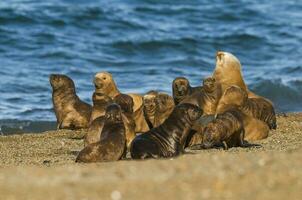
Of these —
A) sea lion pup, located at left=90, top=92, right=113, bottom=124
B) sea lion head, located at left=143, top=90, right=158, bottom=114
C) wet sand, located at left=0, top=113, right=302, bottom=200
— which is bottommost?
sea lion pup, located at left=90, top=92, right=113, bottom=124

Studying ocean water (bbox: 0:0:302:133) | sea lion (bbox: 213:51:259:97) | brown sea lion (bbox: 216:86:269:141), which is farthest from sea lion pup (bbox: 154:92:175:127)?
ocean water (bbox: 0:0:302:133)

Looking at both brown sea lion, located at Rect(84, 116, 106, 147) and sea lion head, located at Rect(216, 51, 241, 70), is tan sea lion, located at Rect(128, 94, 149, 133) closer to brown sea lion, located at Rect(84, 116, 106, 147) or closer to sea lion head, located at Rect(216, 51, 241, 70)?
brown sea lion, located at Rect(84, 116, 106, 147)

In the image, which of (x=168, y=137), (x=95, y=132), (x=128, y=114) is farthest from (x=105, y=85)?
(x=168, y=137)

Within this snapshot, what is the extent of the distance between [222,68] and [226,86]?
491 mm

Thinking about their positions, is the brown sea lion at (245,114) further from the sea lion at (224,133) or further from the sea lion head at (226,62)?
the sea lion head at (226,62)

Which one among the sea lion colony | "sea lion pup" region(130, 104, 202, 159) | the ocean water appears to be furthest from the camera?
the ocean water

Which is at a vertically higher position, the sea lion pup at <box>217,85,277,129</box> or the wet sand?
the wet sand

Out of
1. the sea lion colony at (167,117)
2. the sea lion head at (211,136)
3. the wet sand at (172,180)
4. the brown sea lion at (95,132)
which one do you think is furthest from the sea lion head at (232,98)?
the wet sand at (172,180)

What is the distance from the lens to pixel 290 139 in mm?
11469

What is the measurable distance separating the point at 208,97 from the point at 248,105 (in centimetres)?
62

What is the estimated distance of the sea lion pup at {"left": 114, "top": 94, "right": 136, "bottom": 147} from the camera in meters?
11.0

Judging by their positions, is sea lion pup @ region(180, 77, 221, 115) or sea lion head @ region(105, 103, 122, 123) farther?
sea lion pup @ region(180, 77, 221, 115)

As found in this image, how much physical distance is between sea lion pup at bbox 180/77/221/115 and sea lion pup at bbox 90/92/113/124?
95 centimetres

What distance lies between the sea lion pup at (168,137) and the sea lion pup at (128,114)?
0.69m
